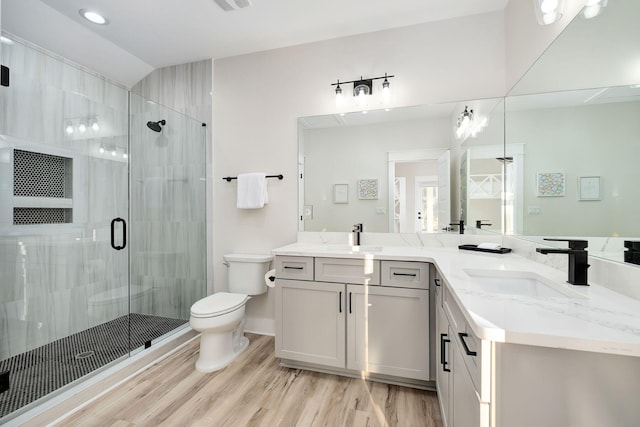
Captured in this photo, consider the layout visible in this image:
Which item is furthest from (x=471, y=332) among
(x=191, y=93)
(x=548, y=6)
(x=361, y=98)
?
(x=191, y=93)

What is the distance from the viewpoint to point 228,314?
2.06m

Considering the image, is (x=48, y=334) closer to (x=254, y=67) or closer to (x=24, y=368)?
(x=24, y=368)

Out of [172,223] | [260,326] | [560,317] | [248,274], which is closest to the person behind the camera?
[560,317]

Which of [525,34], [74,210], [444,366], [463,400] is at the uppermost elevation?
[525,34]

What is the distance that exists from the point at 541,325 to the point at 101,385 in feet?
7.63

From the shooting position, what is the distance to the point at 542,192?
59.7 inches

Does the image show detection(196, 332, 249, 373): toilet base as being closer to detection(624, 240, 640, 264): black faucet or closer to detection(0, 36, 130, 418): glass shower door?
detection(0, 36, 130, 418): glass shower door

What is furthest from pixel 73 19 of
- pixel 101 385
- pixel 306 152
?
pixel 101 385

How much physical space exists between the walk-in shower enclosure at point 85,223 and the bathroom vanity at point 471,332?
1.35 m

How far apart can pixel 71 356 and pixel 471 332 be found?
8.65 ft

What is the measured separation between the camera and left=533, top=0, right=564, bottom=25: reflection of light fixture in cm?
126

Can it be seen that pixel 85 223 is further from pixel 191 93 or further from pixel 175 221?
pixel 191 93

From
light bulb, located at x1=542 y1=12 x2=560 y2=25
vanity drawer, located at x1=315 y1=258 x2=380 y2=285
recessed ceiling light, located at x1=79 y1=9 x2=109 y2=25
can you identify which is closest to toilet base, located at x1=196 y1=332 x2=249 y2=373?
vanity drawer, located at x1=315 y1=258 x2=380 y2=285

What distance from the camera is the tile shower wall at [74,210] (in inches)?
78.4
